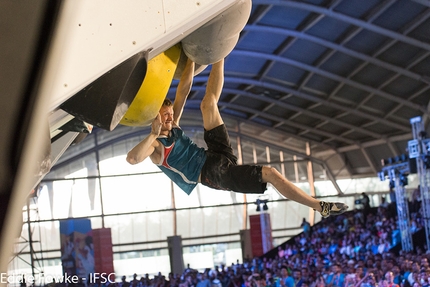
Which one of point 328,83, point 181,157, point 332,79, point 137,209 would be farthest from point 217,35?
point 137,209

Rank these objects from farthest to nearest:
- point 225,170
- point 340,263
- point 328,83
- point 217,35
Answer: point 328,83 < point 340,263 < point 225,170 < point 217,35

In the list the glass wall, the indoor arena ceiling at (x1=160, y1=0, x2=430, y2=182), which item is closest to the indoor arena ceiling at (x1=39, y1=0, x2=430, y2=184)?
the indoor arena ceiling at (x1=160, y1=0, x2=430, y2=182)

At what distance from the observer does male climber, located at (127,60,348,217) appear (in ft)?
11.0

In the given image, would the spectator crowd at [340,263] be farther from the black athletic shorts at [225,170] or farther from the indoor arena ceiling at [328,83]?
the black athletic shorts at [225,170]

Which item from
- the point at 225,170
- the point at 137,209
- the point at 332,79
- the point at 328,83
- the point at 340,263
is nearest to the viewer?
the point at 225,170

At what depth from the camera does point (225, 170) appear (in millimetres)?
3438

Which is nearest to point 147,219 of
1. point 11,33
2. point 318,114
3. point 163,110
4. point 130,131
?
point 130,131

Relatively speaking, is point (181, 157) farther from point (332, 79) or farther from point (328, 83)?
point (328, 83)

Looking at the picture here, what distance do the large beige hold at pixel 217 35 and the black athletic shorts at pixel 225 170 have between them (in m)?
0.87

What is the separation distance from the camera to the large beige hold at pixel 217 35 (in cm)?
235

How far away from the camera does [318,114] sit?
85.3 ft

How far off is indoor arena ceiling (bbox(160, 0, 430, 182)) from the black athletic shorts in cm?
1332

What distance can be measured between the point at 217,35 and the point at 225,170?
117cm

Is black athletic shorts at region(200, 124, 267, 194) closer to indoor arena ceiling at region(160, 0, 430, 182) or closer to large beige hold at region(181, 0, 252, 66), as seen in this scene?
large beige hold at region(181, 0, 252, 66)
